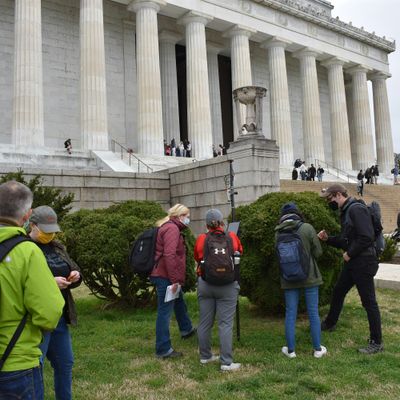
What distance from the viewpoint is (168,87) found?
1314 inches

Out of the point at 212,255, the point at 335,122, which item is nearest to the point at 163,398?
the point at 212,255

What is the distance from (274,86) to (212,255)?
31.9 metres

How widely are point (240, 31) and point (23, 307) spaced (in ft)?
109

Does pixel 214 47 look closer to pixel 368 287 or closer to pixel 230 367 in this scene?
pixel 368 287

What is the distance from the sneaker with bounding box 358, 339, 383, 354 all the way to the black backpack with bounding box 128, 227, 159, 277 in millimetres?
2802

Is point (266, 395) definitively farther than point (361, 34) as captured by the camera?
No

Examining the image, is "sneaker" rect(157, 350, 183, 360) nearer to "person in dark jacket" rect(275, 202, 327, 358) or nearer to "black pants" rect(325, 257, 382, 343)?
"person in dark jacket" rect(275, 202, 327, 358)

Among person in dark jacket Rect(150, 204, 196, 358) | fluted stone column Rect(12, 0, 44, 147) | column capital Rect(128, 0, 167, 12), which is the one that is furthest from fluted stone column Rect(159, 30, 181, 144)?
person in dark jacket Rect(150, 204, 196, 358)

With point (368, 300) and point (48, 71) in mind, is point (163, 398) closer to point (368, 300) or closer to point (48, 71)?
point (368, 300)

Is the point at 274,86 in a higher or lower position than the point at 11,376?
higher

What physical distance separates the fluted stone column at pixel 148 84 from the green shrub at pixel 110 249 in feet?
64.6

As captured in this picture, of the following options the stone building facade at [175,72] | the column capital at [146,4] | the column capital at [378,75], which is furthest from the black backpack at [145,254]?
the column capital at [378,75]

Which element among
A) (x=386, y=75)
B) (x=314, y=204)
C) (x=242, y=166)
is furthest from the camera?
(x=386, y=75)

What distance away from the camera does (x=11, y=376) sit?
2.54m
